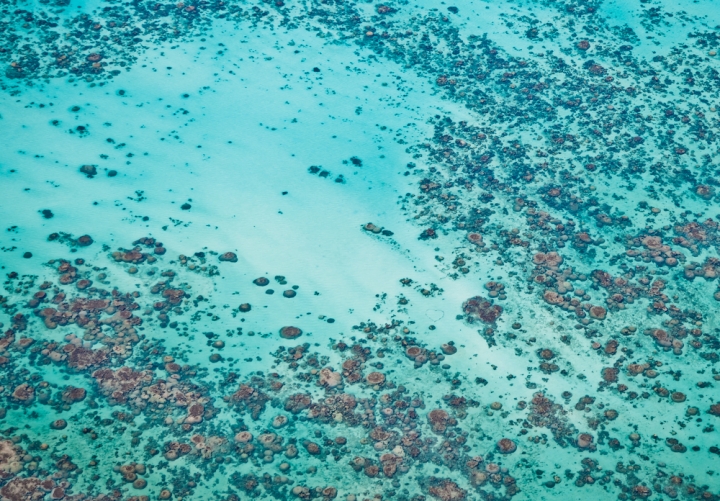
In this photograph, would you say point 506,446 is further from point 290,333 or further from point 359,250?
point 359,250

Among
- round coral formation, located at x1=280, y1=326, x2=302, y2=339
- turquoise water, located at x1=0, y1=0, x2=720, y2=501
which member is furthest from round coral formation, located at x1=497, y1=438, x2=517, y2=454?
round coral formation, located at x1=280, y1=326, x2=302, y2=339

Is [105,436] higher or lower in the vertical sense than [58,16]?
lower

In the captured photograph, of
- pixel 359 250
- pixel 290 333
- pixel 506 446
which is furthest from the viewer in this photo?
pixel 359 250

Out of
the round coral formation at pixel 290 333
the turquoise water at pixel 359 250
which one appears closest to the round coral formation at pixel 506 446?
the turquoise water at pixel 359 250

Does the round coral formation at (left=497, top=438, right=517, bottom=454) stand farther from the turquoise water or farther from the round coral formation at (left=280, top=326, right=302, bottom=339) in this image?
the round coral formation at (left=280, top=326, right=302, bottom=339)

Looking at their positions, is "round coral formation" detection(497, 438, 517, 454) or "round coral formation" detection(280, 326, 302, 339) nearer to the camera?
"round coral formation" detection(497, 438, 517, 454)

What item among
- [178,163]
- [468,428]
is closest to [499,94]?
[178,163]

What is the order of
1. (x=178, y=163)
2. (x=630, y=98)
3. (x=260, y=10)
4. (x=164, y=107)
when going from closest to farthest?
(x=178, y=163) < (x=164, y=107) < (x=630, y=98) < (x=260, y=10)

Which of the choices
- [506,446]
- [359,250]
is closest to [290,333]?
[359,250]

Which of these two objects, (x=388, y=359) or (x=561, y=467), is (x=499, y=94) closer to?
(x=388, y=359)
